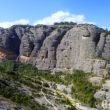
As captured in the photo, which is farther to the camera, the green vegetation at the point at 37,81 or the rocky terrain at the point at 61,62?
the rocky terrain at the point at 61,62

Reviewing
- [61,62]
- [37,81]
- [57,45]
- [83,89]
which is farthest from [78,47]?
[37,81]

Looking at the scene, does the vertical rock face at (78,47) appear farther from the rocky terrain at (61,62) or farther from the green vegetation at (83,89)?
the green vegetation at (83,89)

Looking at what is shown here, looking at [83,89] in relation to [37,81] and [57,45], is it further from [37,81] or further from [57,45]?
[57,45]

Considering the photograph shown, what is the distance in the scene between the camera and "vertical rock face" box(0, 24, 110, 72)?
448 feet

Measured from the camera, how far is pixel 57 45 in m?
159

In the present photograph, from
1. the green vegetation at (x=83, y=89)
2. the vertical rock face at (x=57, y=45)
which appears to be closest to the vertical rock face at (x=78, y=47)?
the vertical rock face at (x=57, y=45)

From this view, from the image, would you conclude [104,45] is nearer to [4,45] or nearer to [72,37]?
[72,37]

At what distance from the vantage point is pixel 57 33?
529 feet

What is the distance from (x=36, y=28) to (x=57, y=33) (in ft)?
56.6

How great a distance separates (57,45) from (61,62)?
1091 centimetres

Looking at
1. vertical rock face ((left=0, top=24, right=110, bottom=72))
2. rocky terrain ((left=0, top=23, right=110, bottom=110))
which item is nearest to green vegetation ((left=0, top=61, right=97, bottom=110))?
rocky terrain ((left=0, top=23, right=110, bottom=110))

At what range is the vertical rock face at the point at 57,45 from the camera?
136m

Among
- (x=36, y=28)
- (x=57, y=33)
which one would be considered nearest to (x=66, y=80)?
(x=57, y=33)

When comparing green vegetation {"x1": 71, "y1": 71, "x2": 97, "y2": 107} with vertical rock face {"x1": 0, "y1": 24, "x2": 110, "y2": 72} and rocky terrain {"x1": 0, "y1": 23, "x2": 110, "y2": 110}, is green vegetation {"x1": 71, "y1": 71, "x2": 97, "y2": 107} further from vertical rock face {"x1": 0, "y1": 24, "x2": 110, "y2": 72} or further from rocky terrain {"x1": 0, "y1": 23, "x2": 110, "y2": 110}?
vertical rock face {"x1": 0, "y1": 24, "x2": 110, "y2": 72}
